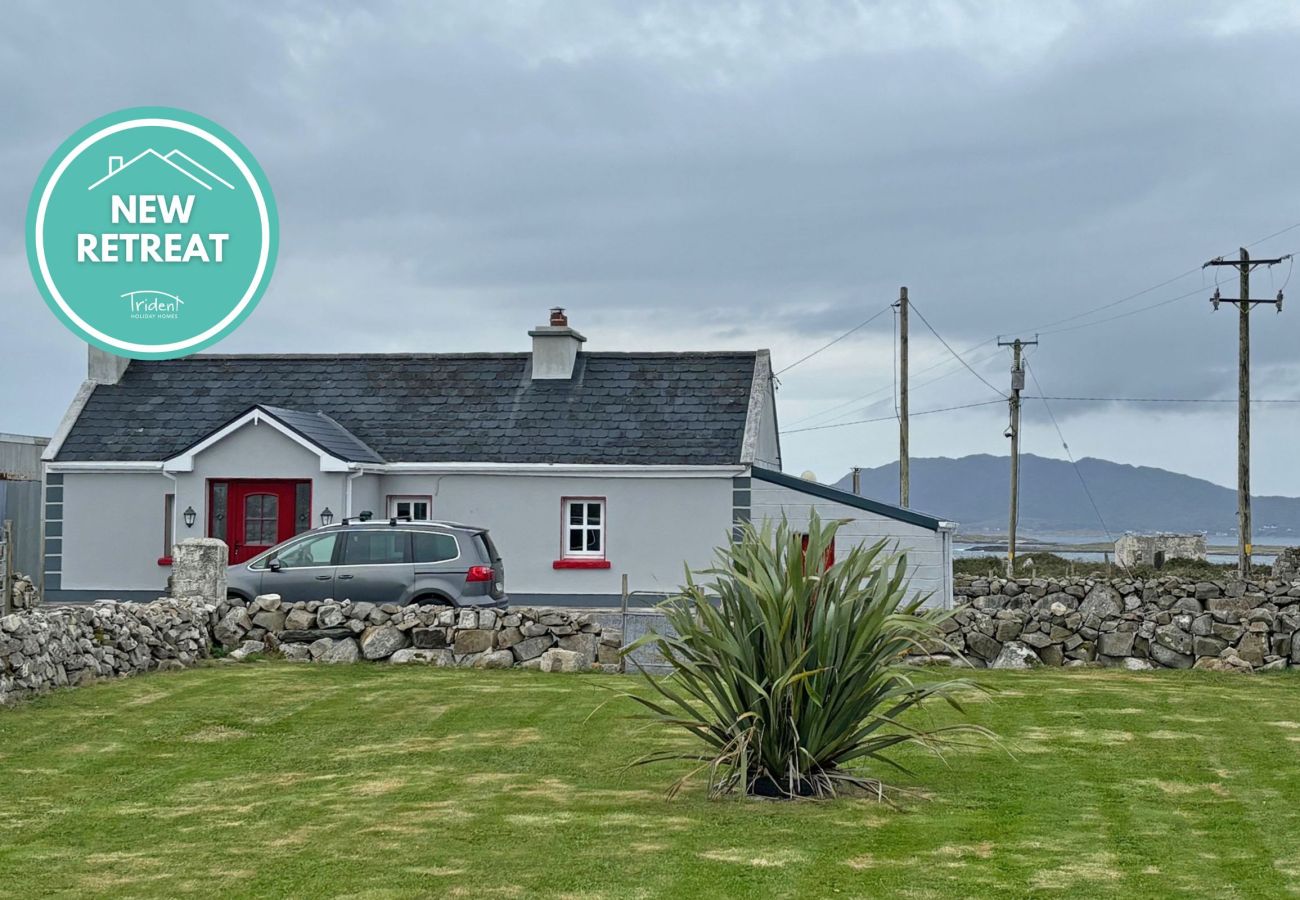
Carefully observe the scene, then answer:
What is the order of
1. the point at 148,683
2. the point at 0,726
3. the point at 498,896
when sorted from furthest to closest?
the point at 148,683 < the point at 0,726 < the point at 498,896

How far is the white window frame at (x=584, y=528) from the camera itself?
28828 mm

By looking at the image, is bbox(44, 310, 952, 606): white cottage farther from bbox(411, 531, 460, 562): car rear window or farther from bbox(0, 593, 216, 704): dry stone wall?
bbox(0, 593, 216, 704): dry stone wall

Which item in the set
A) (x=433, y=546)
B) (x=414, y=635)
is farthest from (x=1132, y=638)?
(x=433, y=546)

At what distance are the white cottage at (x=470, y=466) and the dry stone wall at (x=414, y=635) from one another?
7976mm

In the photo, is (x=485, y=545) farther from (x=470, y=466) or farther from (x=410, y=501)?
(x=410, y=501)

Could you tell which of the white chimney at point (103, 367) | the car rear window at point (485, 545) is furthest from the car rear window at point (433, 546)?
the white chimney at point (103, 367)

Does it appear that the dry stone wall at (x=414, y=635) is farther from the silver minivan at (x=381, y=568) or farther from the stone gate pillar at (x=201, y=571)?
the silver minivan at (x=381, y=568)

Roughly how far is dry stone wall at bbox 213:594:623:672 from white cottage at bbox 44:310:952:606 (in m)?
7.98

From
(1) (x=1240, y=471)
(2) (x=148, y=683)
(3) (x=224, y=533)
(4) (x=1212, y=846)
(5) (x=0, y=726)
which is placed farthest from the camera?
(1) (x=1240, y=471)

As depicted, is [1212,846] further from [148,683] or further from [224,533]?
[224,533]

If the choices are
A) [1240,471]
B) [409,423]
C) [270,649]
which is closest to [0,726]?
[270,649]

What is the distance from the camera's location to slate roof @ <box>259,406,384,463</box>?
27938 mm

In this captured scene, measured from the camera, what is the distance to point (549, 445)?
96.2 ft

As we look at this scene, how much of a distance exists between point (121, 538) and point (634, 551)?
1006 centimetres
